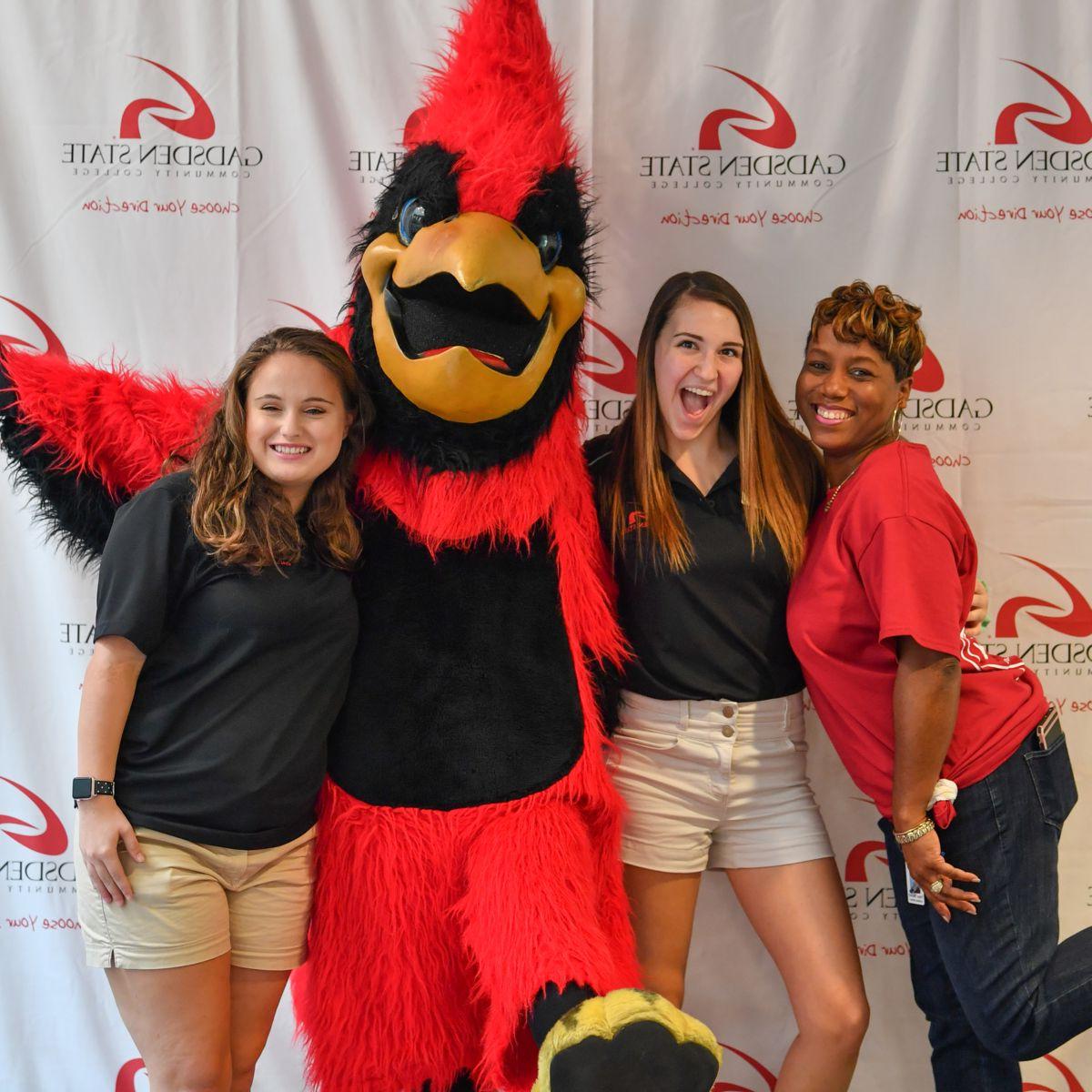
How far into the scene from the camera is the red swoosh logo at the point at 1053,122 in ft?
7.82

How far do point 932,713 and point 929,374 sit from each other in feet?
3.42

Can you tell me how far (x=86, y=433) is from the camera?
1818 mm

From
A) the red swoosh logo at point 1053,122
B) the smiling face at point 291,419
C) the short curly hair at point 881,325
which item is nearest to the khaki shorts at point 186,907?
the smiling face at point 291,419

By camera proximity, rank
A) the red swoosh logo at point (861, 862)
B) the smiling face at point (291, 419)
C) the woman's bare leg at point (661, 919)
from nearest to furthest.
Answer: the smiling face at point (291, 419)
the woman's bare leg at point (661, 919)
the red swoosh logo at point (861, 862)

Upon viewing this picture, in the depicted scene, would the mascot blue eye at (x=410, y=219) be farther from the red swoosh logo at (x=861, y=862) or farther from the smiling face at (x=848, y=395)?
the red swoosh logo at (x=861, y=862)

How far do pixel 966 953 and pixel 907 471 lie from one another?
866mm

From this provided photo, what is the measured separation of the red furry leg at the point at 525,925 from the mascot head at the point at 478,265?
66cm

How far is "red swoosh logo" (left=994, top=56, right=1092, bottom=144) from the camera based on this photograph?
7.82 ft

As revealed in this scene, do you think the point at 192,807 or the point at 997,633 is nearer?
the point at 192,807

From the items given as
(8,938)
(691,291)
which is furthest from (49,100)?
(8,938)

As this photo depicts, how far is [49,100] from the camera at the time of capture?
2381mm

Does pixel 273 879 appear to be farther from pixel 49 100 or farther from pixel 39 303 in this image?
pixel 49 100

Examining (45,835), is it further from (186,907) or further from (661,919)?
(661,919)

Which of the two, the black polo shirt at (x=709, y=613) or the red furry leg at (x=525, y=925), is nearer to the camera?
the red furry leg at (x=525, y=925)
